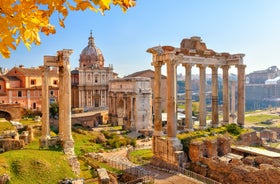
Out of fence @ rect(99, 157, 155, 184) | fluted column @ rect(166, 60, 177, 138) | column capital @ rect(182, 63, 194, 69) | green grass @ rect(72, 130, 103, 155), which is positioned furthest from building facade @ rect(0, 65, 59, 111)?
fluted column @ rect(166, 60, 177, 138)

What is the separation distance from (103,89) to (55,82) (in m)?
10.5

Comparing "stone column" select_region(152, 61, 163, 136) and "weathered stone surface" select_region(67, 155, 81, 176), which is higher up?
"stone column" select_region(152, 61, 163, 136)

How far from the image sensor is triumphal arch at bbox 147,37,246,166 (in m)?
18.9

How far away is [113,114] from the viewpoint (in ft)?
156

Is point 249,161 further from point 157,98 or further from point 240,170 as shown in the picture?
point 157,98

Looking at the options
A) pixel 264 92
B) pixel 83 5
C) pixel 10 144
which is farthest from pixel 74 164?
pixel 264 92

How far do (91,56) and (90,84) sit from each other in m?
7.33

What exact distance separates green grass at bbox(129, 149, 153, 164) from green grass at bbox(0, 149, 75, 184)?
7151 mm

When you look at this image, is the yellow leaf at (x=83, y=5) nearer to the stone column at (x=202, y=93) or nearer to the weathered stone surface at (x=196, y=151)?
the weathered stone surface at (x=196, y=151)

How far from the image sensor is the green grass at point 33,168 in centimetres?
1398

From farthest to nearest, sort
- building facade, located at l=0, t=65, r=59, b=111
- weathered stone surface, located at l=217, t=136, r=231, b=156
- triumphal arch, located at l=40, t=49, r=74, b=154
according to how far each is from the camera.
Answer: building facade, located at l=0, t=65, r=59, b=111, weathered stone surface, located at l=217, t=136, r=231, b=156, triumphal arch, located at l=40, t=49, r=74, b=154

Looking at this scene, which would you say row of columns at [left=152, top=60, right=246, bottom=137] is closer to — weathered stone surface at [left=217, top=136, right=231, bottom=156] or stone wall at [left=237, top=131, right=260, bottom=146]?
stone wall at [left=237, top=131, right=260, bottom=146]

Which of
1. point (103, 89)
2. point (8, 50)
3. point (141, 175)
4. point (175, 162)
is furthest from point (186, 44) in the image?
point (103, 89)

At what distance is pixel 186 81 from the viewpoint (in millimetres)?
23016
